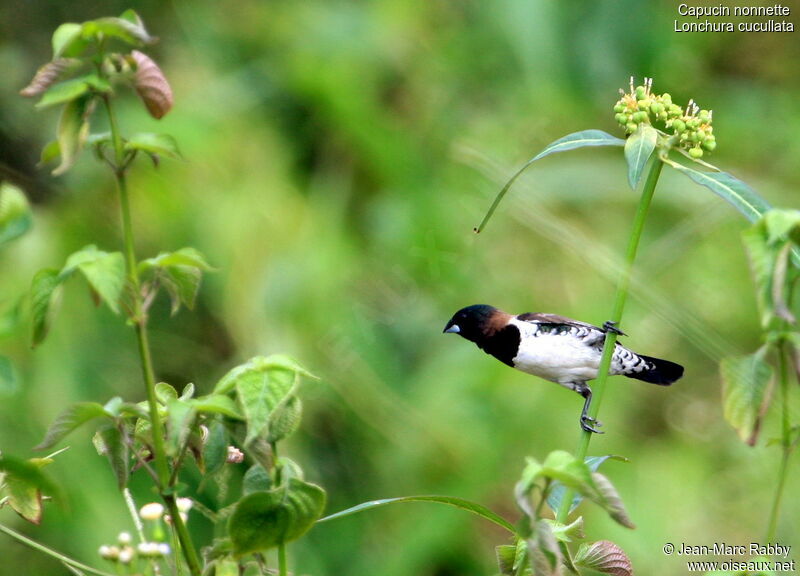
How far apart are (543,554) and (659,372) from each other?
53 cm

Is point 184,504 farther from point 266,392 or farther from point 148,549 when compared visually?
point 266,392

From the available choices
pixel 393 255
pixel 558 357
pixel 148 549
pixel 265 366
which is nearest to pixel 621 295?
pixel 265 366

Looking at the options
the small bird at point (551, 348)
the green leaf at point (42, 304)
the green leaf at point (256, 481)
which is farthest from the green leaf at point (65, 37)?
the small bird at point (551, 348)

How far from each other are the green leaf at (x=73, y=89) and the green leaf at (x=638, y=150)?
273 millimetres

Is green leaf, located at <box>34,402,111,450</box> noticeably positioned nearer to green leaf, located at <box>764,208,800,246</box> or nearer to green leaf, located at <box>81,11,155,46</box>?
green leaf, located at <box>81,11,155,46</box>

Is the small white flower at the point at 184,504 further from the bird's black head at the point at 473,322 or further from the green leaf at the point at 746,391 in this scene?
the bird's black head at the point at 473,322

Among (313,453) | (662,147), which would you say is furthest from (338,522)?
(662,147)

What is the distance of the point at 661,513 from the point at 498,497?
36cm

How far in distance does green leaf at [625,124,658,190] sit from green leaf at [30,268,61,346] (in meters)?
0.30

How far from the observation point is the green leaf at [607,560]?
60 cm

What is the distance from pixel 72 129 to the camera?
1.70 ft

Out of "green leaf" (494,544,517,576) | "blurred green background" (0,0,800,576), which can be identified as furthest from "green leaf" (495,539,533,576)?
"blurred green background" (0,0,800,576)

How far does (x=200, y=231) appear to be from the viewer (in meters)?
2.20

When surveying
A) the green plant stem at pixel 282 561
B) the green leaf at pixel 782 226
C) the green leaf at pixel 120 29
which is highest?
the green leaf at pixel 120 29
